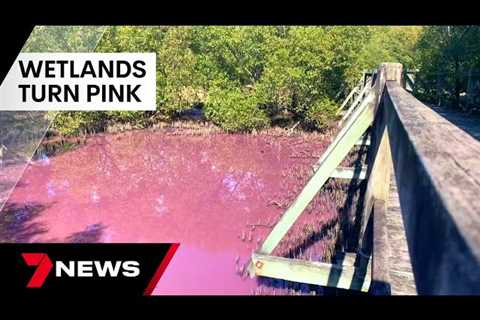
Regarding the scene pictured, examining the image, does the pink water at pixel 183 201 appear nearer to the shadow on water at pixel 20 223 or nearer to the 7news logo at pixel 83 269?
the shadow on water at pixel 20 223

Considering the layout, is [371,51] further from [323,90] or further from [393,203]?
[393,203]

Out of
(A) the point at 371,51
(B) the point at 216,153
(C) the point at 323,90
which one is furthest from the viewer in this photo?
(A) the point at 371,51

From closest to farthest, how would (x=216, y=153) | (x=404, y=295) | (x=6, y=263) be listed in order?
(x=404, y=295) → (x=6, y=263) → (x=216, y=153)

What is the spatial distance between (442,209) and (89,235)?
8.24 meters

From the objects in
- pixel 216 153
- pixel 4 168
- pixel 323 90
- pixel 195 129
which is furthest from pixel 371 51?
pixel 4 168

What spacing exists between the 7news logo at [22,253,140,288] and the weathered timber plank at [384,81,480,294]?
2.43 metres

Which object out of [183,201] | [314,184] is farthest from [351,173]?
[183,201]

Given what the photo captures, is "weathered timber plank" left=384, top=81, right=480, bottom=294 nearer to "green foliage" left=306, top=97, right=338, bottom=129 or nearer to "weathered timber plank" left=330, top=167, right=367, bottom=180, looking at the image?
"weathered timber plank" left=330, top=167, right=367, bottom=180

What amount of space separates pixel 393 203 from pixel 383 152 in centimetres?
34

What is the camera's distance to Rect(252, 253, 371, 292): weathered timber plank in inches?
98.4

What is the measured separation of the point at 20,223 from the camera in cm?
871

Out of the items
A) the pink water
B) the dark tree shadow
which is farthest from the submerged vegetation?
the dark tree shadow

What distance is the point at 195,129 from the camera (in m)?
16.2

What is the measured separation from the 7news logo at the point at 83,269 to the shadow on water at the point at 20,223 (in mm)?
5483
